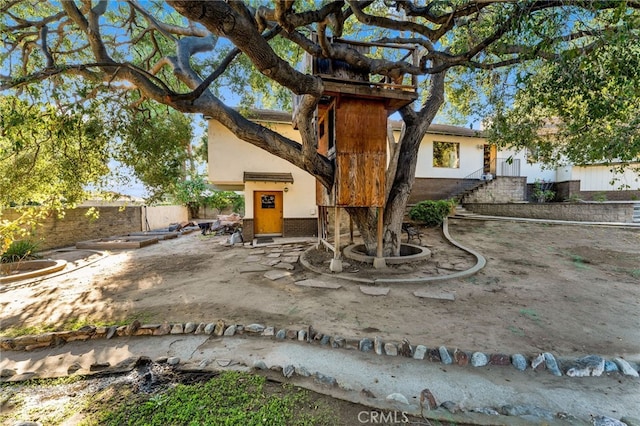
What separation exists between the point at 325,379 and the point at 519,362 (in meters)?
2.44

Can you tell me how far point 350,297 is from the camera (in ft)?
16.9

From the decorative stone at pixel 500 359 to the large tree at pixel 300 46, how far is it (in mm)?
4155

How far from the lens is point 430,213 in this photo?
37.2 feet

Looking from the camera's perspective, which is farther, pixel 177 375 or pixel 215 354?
pixel 215 354

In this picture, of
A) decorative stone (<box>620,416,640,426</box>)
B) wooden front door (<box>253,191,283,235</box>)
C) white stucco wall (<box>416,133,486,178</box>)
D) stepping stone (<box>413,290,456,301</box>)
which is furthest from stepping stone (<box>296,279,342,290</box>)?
white stucco wall (<box>416,133,486,178</box>)

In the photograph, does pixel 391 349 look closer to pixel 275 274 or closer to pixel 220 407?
pixel 220 407

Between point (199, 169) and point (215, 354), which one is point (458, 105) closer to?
point (215, 354)

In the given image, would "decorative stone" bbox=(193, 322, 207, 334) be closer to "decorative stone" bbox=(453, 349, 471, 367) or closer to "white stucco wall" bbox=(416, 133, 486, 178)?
"decorative stone" bbox=(453, 349, 471, 367)

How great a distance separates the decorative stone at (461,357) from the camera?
3143 mm

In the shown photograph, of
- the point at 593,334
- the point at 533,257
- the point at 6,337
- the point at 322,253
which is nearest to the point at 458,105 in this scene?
the point at 533,257

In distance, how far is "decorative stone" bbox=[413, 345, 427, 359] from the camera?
3.24 metres

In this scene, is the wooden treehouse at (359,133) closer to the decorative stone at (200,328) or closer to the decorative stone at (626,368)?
the decorative stone at (200,328)

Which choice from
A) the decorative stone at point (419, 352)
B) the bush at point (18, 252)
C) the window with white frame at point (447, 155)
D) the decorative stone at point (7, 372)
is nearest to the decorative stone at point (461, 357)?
the decorative stone at point (419, 352)

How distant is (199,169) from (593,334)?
2677 centimetres
